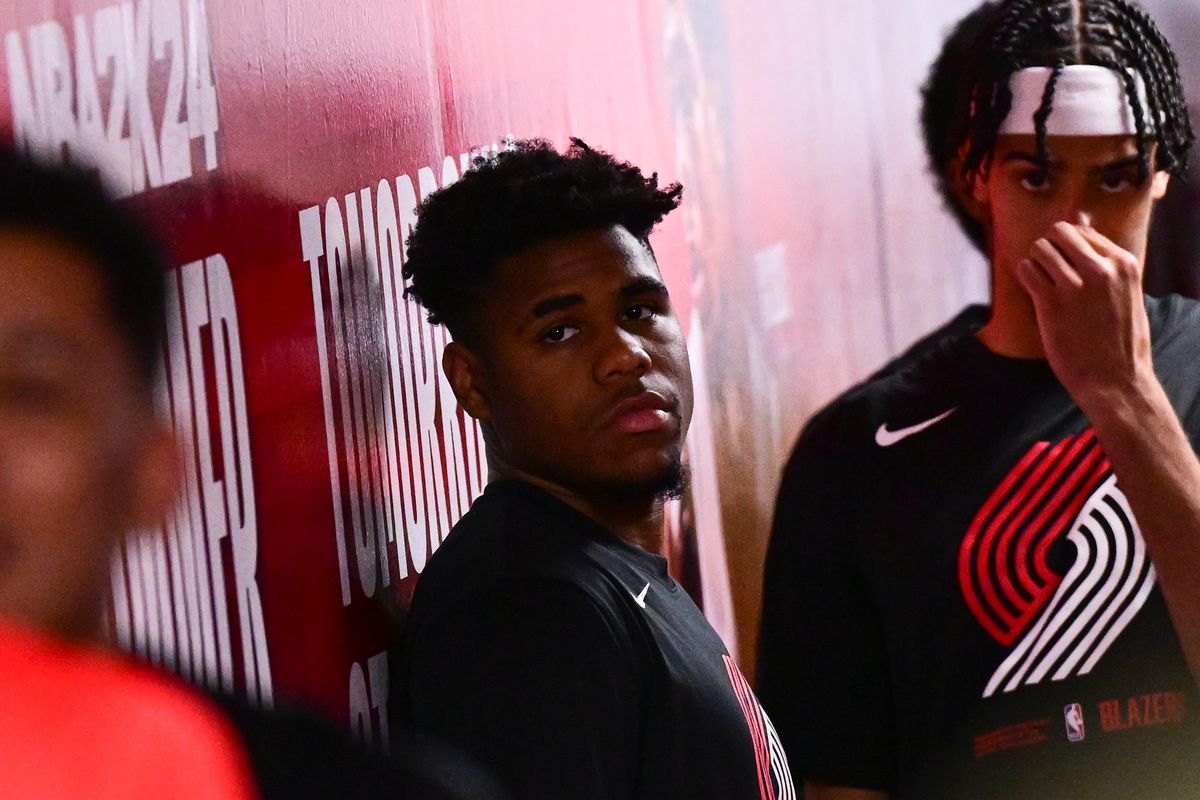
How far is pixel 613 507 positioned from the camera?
4.26ft

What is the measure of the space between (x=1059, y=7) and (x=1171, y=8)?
408 mm

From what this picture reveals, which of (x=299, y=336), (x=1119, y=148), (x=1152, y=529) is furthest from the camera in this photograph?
(x=1119, y=148)

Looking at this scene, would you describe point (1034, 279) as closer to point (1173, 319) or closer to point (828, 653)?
point (1173, 319)

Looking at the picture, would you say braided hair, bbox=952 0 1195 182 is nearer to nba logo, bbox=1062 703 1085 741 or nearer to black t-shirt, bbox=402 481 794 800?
nba logo, bbox=1062 703 1085 741

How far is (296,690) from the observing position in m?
1.15

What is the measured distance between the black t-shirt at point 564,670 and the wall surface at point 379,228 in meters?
0.12

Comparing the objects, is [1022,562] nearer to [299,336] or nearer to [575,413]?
[575,413]

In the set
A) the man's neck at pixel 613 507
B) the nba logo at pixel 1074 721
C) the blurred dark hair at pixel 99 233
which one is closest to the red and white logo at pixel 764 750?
the man's neck at pixel 613 507

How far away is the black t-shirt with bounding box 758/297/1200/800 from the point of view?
1774 mm

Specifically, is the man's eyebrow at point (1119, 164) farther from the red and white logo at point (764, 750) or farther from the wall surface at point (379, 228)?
the red and white logo at point (764, 750)

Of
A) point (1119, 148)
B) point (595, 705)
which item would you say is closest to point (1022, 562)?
point (1119, 148)

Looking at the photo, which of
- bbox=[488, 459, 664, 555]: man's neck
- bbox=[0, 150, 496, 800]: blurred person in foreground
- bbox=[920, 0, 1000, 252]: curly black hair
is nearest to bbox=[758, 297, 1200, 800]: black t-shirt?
bbox=[920, 0, 1000, 252]: curly black hair

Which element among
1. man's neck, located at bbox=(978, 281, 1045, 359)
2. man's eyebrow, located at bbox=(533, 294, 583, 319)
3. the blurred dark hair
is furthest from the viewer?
man's neck, located at bbox=(978, 281, 1045, 359)

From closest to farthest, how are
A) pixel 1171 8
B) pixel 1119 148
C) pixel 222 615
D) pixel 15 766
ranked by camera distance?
1. pixel 15 766
2. pixel 222 615
3. pixel 1119 148
4. pixel 1171 8
